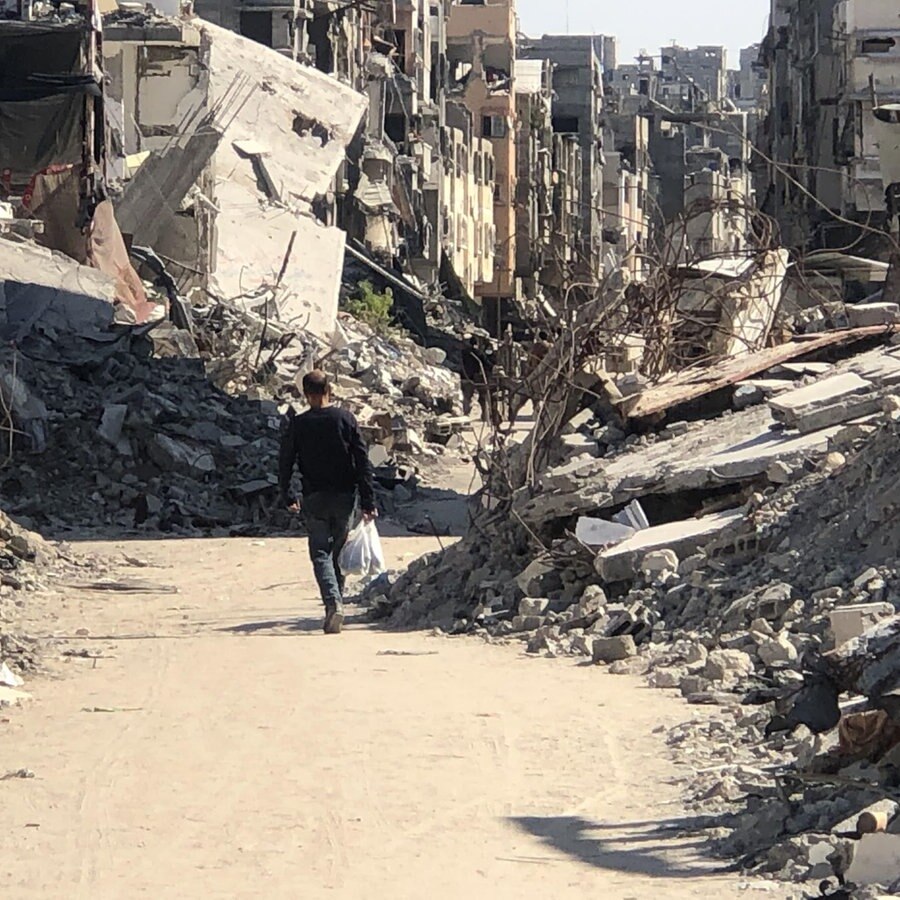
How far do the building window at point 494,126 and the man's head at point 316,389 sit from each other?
70.2 m

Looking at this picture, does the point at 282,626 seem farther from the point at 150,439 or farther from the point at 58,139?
the point at 58,139

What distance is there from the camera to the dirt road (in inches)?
243

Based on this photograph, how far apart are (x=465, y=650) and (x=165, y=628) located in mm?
2301

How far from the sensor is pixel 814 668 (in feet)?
24.0

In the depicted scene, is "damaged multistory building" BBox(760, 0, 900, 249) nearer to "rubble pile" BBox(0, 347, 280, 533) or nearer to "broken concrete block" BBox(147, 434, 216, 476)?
"rubble pile" BBox(0, 347, 280, 533)

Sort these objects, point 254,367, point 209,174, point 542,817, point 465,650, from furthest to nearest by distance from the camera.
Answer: point 209,174
point 254,367
point 465,650
point 542,817

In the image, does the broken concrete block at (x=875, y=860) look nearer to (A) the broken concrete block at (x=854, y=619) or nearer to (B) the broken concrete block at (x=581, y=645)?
(A) the broken concrete block at (x=854, y=619)

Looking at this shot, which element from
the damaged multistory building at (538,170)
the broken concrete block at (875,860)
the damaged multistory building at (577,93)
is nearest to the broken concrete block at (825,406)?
the broken concrete block at (875,860)

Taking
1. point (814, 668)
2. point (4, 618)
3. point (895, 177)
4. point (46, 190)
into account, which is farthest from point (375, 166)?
point (814, 668)

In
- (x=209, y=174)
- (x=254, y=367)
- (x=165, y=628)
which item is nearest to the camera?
(x=165, y=628)

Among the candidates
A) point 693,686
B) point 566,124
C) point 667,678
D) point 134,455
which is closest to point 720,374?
point 667,678

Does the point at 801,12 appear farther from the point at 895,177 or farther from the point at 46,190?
the point at 895,177

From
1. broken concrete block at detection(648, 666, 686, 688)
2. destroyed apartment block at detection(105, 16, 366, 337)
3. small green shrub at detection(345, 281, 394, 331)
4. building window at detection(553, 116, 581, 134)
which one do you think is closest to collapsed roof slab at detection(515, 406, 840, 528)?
broken concrete block at detection(648, 666, 686, 688)

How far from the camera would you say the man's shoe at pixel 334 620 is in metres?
12.0
